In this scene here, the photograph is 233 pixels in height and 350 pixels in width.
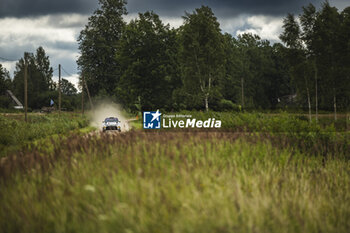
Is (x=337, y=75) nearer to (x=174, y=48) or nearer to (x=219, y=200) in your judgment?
(x=174, y=48)

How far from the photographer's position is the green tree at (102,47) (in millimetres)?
62719

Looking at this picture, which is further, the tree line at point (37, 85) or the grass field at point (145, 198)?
the tree line at point (37, 85)

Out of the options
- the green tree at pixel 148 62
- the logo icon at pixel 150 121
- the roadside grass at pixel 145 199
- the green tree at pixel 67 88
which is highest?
the green tree at pixel 67 88

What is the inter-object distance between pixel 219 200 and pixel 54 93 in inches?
3536

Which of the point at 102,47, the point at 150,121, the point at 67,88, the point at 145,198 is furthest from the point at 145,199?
the point at 67,88

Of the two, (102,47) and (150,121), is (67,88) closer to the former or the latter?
(102,47)

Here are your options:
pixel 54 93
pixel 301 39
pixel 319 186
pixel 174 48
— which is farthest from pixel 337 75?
pixel 54 93

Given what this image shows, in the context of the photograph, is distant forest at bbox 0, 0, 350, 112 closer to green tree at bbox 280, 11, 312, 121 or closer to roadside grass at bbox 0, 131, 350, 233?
green tree at bbox 280, 11, 312, 121

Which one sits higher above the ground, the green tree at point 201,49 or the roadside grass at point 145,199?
the green tree at point 201,49

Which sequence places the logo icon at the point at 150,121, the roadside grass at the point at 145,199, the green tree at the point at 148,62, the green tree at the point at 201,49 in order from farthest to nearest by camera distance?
the green tree at the point at 148,62
the green tree at the point at 201,49
the logo icon at the point at 150,121
the roadside grass at the point at 145,199

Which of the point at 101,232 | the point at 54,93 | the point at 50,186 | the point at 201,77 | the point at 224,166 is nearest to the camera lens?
the point at 101,232

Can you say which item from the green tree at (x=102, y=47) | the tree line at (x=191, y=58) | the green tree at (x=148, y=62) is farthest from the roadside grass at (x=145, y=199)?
the green tree at (x=102, y=47)

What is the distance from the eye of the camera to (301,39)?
126ft

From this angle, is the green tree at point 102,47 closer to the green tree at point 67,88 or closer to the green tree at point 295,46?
the green tree at point 295,46
